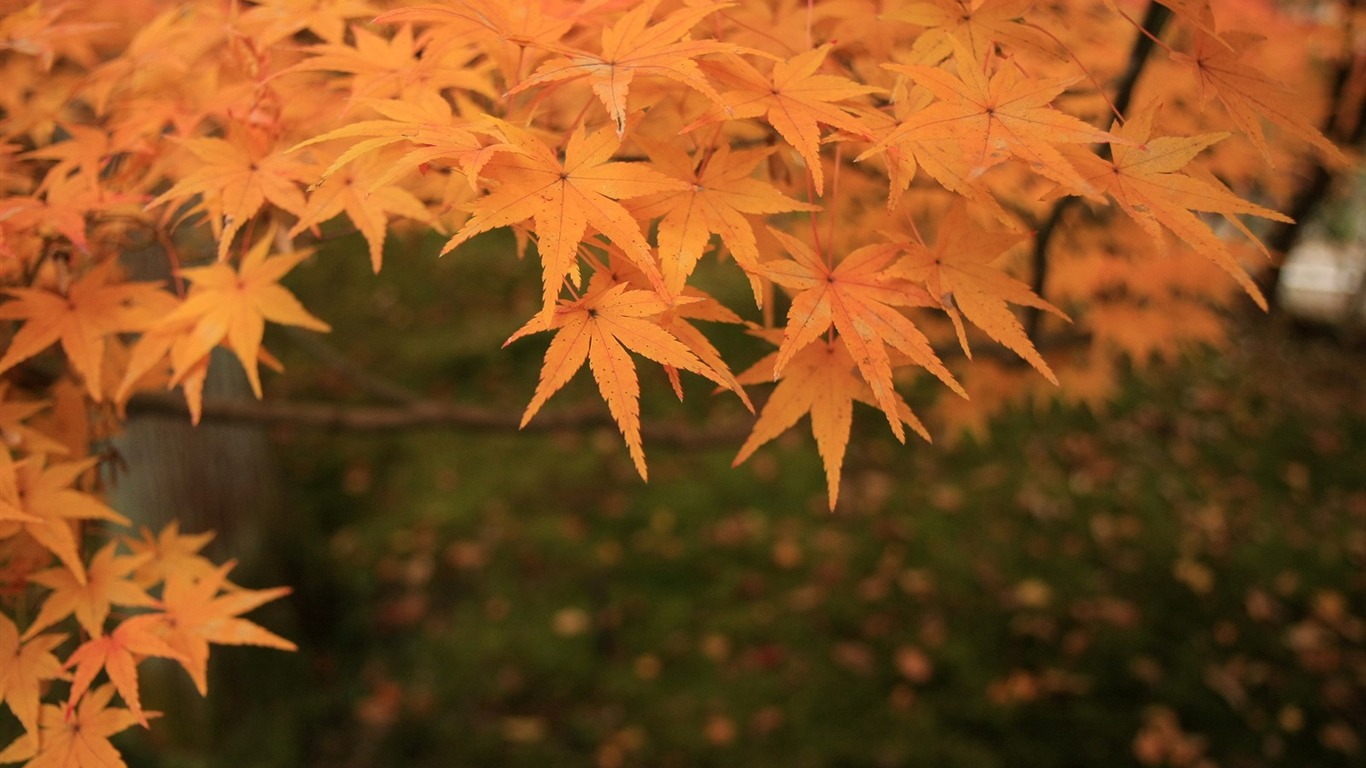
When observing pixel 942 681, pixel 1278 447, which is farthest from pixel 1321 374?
pixel 942 681

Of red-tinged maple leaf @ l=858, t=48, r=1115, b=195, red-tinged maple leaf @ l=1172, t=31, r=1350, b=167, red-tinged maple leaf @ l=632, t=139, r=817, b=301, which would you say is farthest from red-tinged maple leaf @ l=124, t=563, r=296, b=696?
red-tinged maple leaf @ l=1172, t=31, r=1350, b=167

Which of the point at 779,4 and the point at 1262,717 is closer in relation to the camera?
the point at 779,4

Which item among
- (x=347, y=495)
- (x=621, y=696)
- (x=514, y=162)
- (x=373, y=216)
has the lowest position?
(x=347, y=495)

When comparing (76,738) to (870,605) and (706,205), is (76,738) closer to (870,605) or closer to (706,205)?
(706,205)

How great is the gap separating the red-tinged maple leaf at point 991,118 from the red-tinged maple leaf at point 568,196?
24 cm

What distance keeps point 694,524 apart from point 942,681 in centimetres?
128

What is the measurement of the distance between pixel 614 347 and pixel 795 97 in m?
0.32

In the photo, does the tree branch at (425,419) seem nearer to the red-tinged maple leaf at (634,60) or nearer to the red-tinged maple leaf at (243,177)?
the red-tinged maple leaf at (243,177)

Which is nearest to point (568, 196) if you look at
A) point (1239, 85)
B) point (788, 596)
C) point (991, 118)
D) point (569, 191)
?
point (569, 191)

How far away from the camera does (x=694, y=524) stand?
3895mm

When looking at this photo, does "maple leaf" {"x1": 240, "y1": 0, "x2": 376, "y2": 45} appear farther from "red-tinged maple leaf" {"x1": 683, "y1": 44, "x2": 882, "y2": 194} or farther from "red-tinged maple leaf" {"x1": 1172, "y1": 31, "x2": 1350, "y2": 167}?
"red-tinged maple leaf" {"x1": 1172, "y1": 31, "x2": 1350, "y2": 167}

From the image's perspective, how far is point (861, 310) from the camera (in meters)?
0.85

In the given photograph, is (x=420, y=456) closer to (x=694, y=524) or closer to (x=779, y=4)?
(x=694, y=524)

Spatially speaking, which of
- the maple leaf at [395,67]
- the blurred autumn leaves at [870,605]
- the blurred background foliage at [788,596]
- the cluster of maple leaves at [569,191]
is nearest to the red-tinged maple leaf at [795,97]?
the cluster of maple leaves at [569,191]
